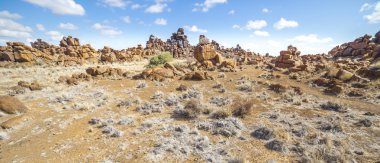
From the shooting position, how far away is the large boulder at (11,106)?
1247 cm

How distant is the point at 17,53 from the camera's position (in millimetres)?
38594

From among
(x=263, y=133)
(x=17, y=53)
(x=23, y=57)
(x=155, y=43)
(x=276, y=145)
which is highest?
(x=155, y=43)

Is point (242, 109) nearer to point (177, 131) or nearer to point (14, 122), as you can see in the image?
point (177, 131)

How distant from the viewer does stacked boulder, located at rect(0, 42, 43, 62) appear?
38.0 m

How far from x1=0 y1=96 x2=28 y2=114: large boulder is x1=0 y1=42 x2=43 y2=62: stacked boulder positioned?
3090 centimetres

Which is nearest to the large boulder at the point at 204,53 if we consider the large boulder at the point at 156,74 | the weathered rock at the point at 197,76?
the large boulder at the point at 156,74

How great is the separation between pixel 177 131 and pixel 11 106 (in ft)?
31.1

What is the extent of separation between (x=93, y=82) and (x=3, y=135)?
11.9 m

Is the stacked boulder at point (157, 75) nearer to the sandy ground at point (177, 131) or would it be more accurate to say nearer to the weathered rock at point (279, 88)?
the sandy ground at point (177, 131)

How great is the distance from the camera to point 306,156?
26.5 ft

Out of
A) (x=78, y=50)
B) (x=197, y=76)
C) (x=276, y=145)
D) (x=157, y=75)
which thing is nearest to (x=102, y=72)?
(x=157, y=75)

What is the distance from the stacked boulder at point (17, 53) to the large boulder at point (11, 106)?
30903 millimetres

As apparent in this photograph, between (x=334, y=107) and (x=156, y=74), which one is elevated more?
(x=156, y=74)

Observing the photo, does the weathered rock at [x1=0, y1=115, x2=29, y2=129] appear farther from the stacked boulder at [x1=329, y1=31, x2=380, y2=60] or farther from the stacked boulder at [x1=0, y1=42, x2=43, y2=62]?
the stacked boulder at [x1=329, y1=31, x2=380, y2=60]
